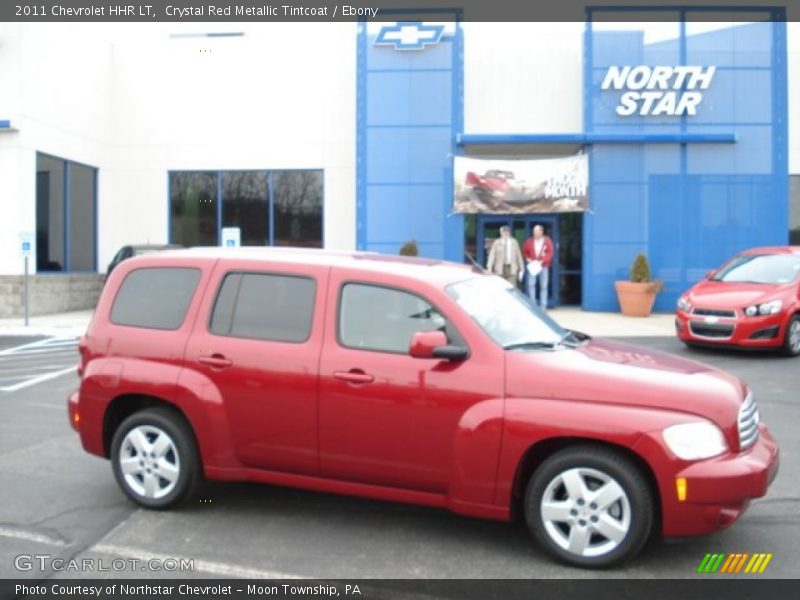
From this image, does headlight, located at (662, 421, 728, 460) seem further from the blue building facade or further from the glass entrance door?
the glass entrance door

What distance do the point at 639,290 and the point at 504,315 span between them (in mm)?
14262

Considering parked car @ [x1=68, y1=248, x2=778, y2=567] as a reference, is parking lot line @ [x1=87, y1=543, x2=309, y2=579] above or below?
below

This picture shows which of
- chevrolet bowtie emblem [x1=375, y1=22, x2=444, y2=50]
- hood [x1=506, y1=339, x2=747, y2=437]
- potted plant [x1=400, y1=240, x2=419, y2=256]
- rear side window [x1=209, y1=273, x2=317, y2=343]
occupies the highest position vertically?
chevrolet bowtie emblem [x1=375, y1=22, x2=444, y2=50]

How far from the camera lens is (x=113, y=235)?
2239 centimetres

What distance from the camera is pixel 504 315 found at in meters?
→ 4.87

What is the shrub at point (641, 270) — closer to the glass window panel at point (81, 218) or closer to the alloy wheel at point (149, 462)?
the glass window panel at point (81, 218)

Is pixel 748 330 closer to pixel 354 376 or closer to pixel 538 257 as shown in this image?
pixel 538 257

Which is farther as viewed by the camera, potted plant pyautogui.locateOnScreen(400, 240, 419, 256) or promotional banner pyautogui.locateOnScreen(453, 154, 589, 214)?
promotional banner pyautogui.locateOnScreen(453, 154, 589, 214)

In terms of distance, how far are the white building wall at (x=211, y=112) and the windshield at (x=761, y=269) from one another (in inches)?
440

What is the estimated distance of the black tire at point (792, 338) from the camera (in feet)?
38.3

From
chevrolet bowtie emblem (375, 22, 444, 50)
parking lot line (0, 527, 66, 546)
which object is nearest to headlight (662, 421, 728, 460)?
parking lot line (0, 527, 66, 546)

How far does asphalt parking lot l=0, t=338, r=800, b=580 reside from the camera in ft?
13.7

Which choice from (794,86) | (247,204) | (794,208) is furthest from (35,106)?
(794,208)
